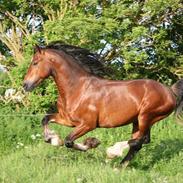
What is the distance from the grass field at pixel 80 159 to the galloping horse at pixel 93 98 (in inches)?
23.0

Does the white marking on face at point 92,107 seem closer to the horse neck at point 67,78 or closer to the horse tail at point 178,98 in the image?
the horse neck at point 67,78

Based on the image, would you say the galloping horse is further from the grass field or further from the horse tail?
the grass field

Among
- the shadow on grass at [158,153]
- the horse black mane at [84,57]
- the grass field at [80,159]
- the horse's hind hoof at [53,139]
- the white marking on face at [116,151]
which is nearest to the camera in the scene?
the grass field at [80,159]

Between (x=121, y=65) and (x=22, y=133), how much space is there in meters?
6.71

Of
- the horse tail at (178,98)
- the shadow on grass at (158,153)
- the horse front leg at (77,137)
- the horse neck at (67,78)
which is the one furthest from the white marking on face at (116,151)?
the horse tail at (178,98)

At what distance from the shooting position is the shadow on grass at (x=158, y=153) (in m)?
9.00

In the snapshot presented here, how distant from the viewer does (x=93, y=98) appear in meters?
7.96

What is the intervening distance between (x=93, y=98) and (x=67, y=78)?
49 cm

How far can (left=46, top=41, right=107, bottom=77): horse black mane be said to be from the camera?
8336mm

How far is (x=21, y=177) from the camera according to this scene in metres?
6.66

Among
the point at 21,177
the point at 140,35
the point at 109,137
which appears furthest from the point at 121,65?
the point at 21,177

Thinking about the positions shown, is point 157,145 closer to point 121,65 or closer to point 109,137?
point 109,137

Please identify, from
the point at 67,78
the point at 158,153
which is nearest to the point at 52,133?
the point at 67,78

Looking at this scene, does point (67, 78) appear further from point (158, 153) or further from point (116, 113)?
point (158, 153)
